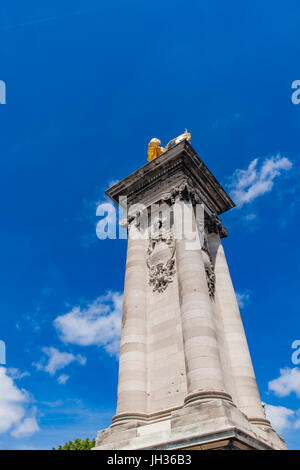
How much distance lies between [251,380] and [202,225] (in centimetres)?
892

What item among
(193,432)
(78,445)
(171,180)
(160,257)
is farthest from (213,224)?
(78,445)

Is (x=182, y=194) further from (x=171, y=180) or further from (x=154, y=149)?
(x=154, y=149)

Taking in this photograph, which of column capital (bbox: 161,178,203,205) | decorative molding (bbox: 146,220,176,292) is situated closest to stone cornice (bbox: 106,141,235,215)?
column capital (bbox: 161,178,203,205)

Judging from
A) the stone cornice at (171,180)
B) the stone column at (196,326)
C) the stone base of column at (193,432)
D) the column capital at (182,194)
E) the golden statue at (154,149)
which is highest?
the golden statue at (154,149)

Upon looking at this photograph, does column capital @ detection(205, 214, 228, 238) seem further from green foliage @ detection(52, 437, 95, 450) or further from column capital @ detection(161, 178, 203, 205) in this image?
green foliage @ detection(52, 437, 95, 450)

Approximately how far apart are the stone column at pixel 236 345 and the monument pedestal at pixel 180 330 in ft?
0.15

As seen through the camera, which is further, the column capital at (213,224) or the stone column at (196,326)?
the column capital at (213,224)

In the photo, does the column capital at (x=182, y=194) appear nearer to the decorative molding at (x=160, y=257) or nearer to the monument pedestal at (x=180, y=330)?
the monument pedestal at (x=180, y=330)

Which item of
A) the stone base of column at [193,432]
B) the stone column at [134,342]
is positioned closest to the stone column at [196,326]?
the stone base of column at [193,432]

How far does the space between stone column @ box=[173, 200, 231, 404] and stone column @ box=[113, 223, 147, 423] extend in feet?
8.40

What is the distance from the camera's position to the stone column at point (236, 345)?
15.3 m

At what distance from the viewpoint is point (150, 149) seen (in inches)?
977

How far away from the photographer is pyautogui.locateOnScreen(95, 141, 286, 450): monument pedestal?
11945 millimetres

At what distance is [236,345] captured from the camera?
56.9 feet
